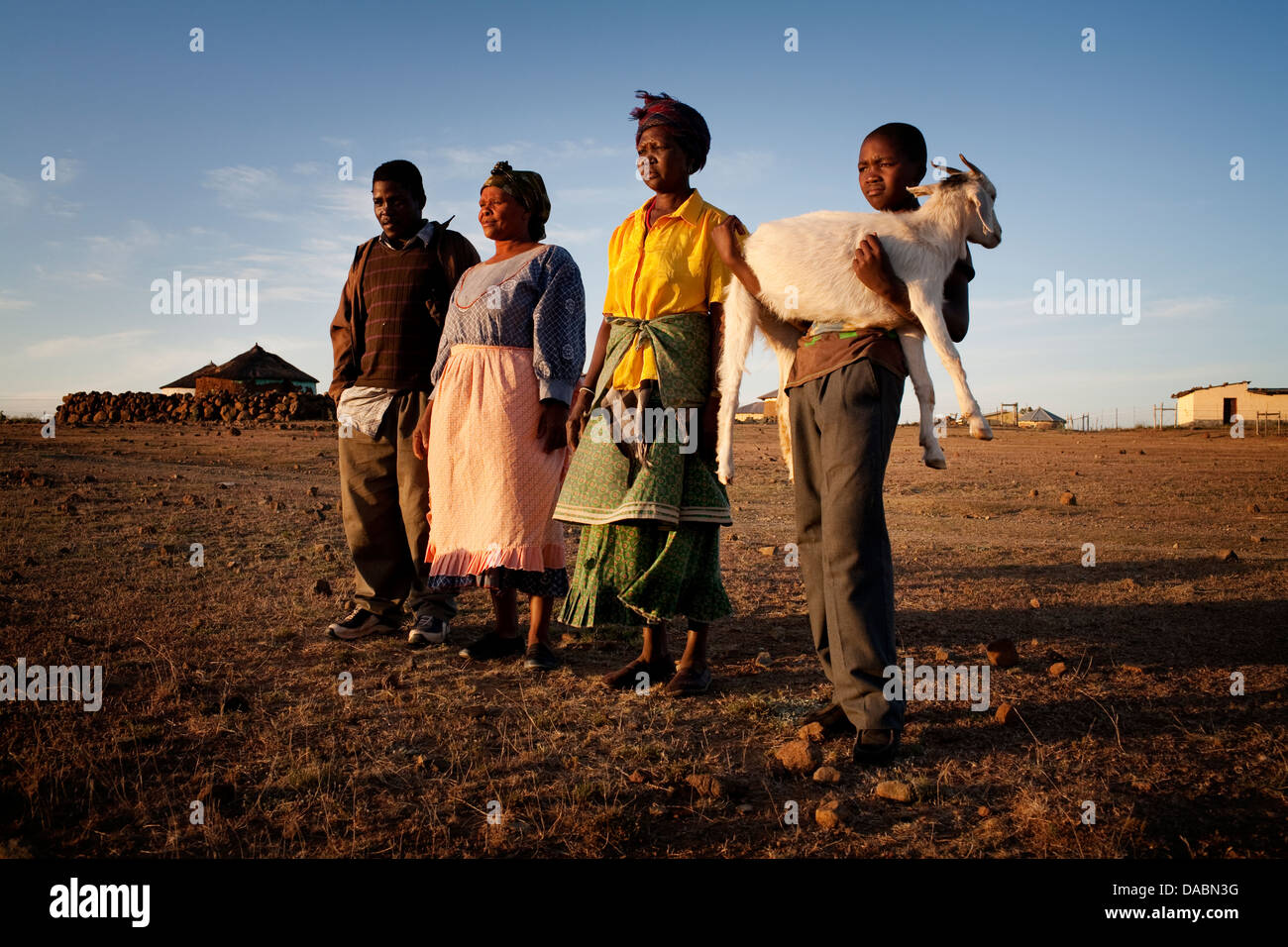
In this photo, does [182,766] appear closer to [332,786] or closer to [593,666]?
[332,786]

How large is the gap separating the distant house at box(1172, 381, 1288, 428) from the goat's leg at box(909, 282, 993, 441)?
43.7m

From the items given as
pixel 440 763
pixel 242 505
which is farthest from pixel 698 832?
pixel 242 505

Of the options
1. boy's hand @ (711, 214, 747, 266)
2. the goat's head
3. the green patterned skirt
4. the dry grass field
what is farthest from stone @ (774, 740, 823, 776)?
the goat's head

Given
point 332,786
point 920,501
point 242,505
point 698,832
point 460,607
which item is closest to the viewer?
point 698,832

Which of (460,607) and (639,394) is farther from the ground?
(639,394)

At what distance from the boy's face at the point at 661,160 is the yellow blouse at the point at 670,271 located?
0.11m

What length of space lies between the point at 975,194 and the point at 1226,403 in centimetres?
4947

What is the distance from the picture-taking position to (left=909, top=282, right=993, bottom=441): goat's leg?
2613 millimetres

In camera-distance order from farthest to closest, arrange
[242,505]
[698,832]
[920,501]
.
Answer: [920,501]
[242,505]
[698,832]

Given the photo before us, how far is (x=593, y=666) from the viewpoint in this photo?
3.92 metres

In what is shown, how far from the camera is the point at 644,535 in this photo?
3.47m

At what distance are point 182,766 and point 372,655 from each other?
1.36 metres

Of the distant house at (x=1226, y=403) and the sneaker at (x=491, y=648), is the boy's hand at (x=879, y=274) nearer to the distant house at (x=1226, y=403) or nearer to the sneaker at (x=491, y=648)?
the sneaker at (x=491, y=648)

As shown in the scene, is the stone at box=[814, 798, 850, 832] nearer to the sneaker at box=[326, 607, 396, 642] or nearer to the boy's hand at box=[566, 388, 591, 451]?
the boy's hand at box=[566, 388, 591, 451]
